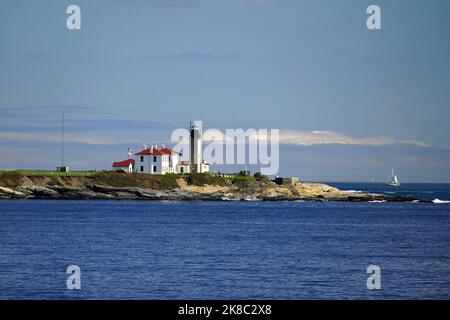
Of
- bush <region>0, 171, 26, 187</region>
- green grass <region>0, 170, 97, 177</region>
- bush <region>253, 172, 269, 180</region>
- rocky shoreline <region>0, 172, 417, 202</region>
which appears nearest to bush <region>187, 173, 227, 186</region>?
rocky shoreline <region>0, 172, 417, 202</region>

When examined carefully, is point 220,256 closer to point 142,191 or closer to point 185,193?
point 142,191

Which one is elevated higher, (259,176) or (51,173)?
(51,173)

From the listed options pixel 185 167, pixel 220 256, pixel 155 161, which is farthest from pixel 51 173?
pixel 220 256

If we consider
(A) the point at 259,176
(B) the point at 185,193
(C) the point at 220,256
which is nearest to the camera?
(C) the point at 220,256

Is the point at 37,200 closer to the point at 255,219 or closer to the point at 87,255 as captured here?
the point at 255,219

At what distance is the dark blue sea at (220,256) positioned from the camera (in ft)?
126

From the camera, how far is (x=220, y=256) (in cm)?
5209

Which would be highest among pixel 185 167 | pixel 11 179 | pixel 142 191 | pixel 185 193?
pixel 185 167

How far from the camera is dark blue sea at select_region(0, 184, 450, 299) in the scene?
38.3m

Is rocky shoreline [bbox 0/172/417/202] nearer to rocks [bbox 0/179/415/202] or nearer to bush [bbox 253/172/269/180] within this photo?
rocks [bbox 0/179/415/202]

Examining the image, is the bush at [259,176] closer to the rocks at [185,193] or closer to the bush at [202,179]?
the rocks at [185,193]

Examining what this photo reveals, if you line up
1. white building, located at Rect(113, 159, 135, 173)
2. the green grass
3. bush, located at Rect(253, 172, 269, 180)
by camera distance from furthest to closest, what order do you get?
bush, located at Rect(253, 172, 269, 180)
white building, located at Rect(113, 159, 135, 173)
the green grass

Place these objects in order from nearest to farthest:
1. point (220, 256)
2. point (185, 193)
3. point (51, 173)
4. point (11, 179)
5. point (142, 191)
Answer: point (220, 256), point (142, 191), point (11, 179), point (185, 193), point (51, 173)

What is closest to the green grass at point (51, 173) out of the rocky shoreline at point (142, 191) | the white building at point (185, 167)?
the rocky shoreline at point (142, 191)
